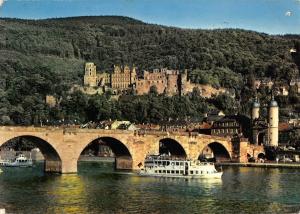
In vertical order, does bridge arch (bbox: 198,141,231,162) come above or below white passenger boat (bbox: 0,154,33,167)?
above

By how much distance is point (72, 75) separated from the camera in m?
116

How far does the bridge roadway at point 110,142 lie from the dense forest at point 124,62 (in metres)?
21.6

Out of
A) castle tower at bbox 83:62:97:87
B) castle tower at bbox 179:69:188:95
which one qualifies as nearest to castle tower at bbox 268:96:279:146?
castle tower at bbox 179:69:188:95

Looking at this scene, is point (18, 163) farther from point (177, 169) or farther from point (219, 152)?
point (219, 152)

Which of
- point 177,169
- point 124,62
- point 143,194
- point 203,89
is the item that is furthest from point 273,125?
point 124,62

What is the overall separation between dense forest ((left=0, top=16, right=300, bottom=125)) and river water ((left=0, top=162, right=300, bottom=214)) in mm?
33059

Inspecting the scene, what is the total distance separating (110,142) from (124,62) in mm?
75622

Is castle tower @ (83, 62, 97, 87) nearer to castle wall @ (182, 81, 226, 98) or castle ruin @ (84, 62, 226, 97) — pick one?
castle ruin @ (84, 62, 226, 97)

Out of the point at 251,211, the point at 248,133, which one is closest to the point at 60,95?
the point at 248,133

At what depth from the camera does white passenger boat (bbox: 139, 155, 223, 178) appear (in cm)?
4594

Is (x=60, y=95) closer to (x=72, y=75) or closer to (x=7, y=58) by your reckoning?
(x=7, y=58)

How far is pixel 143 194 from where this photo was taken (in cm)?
3441

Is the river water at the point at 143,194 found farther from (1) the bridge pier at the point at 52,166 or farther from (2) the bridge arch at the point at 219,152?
(2) the bridge arch at the point at 219,152

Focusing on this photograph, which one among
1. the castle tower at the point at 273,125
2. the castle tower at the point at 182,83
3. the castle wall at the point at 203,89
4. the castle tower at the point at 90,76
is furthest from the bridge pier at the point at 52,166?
the castle tower at the point at 90,76
